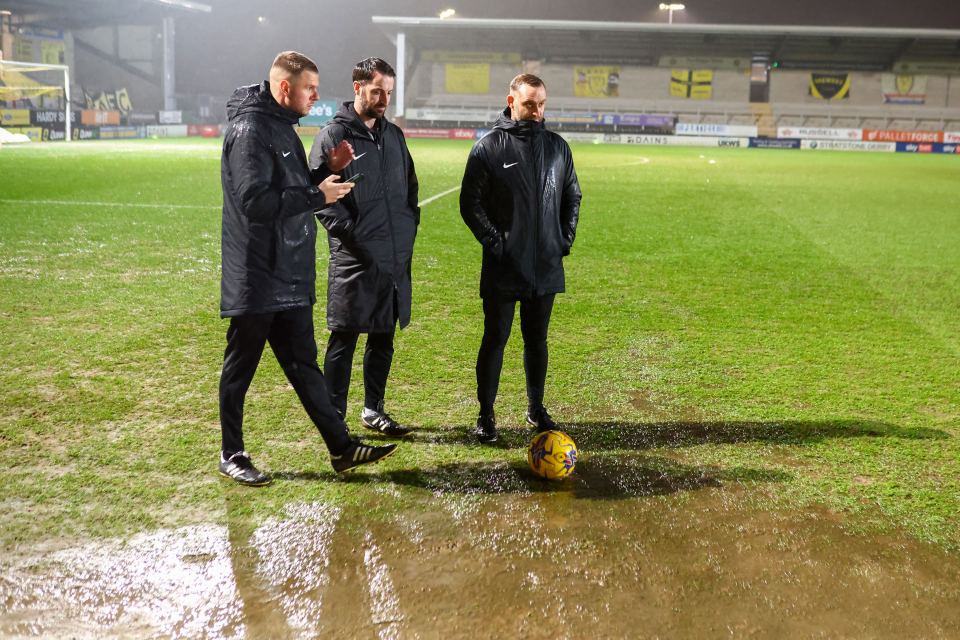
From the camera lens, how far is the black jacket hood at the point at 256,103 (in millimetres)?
3871

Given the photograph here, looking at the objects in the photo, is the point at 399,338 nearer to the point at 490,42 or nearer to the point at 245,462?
the point at 245,462

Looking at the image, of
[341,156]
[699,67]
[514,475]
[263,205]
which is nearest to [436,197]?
[514,475]

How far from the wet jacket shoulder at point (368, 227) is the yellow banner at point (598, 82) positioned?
5815cm

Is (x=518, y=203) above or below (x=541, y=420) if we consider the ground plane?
above

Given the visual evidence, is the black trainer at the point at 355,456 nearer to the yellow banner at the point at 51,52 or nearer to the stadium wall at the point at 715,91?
the stadium wall at the point at 715,91

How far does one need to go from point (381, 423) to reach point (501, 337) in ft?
2.75

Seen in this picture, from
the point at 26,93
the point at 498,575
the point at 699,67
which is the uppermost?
the point at 699,67

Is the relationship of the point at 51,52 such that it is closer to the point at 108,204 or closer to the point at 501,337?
the point at 108,204

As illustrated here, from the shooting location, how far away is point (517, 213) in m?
4.73

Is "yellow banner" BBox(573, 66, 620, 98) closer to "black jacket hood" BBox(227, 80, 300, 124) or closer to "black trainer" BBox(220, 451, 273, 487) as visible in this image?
"black jacket hood" BBox(227, 80, 300, 124)

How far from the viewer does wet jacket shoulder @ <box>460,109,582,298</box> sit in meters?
4.70

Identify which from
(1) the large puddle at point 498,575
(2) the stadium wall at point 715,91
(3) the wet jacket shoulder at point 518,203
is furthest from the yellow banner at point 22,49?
(1) the large puddle at point 498,575

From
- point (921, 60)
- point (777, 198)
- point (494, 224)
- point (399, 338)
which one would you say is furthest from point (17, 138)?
point (921, 60)

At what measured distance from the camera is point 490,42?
61219 mm
